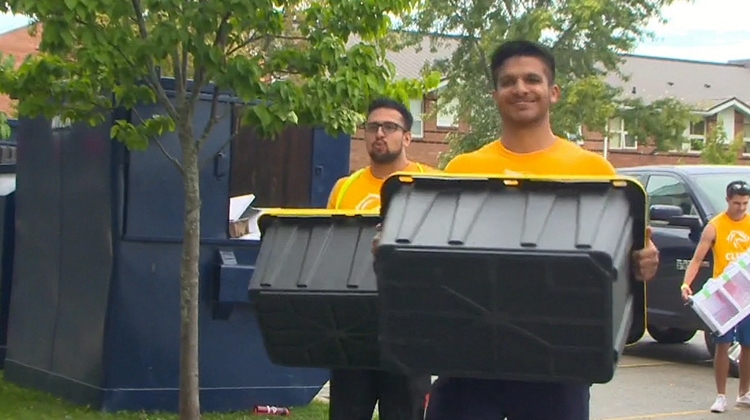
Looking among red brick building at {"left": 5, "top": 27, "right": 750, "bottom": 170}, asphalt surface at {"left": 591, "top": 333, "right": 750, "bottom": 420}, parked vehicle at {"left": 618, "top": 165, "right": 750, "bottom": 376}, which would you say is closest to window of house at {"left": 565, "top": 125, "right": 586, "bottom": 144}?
red brick building at {"left": 5, "top": 27, "right": 750, "bottom": 170}

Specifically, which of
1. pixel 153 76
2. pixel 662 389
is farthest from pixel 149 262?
pixel 662 389

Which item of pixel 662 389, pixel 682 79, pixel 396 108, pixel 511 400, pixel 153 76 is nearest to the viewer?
pixel 511 400

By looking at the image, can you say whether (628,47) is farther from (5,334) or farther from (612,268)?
(612,268)

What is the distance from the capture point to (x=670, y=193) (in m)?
12.2

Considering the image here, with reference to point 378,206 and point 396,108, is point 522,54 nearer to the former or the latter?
point 378,206

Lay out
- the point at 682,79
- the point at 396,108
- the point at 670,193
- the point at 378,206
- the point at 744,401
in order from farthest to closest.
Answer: the point at 682,79 < the point at 670,193 < the point at 744,401 < the point at 396,108 < the point at 378,206

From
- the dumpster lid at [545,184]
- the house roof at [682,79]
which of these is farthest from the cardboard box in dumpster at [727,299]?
the house roof at [682,79]

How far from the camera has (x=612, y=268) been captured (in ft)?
10.2

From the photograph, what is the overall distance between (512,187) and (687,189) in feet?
29.4

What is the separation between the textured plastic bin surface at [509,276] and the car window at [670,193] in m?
8.70

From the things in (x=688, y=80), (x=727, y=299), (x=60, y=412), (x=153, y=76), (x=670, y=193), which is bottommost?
(x=60, y=412)

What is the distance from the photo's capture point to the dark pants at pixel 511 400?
11.9 ft

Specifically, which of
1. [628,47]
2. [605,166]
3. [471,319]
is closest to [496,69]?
[605,166]

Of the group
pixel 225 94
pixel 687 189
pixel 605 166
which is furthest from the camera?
pixel 687 189
